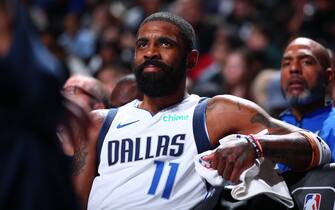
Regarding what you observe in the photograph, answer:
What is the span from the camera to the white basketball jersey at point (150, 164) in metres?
3.71

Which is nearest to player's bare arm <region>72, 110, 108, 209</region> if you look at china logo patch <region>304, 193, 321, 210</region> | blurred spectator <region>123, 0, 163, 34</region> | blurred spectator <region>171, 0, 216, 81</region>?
china logo patch <region>304, 193, 321, 210</region>

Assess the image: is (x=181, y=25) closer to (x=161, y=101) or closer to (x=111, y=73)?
(x=161, y=101)

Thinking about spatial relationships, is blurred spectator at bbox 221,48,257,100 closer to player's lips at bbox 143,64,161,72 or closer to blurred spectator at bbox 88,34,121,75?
blurred spectator at bbox 88,34,121,75

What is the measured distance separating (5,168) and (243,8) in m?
6.88

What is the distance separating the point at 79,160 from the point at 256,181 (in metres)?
1.05

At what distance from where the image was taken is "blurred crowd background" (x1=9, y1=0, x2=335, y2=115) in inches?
290

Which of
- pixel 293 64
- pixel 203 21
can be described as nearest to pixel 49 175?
pixel 293 64

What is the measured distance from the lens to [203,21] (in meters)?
8.98

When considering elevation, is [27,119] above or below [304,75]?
below

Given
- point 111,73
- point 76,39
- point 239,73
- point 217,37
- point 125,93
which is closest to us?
point 125,93

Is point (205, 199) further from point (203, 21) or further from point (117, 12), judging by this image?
point (117, 12)

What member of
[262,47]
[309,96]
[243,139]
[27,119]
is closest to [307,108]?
[309,96]

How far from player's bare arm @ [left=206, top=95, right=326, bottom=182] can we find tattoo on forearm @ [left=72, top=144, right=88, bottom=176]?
70cm

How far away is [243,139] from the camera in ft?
11.4
